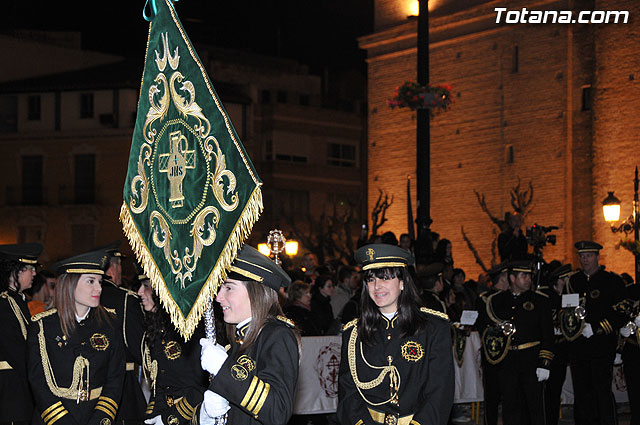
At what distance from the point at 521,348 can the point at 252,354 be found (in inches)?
274

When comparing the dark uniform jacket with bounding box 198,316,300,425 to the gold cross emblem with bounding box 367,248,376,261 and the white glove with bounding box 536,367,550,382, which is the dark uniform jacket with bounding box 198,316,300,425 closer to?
the gold cross emblem with bounding box 367,248,376,261

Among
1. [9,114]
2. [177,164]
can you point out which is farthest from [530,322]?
[9,114]

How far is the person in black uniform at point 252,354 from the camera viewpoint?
203 inches

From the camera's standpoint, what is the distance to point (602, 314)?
13.2 meters

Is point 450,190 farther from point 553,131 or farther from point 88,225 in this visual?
point 88,225

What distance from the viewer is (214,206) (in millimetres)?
5289

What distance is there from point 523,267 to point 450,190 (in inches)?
943

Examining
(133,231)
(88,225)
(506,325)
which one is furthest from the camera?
(88,225)

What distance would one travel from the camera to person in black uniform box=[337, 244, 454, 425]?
6750 millimetres

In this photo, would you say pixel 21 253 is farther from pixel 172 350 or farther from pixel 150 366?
pixel 172 350

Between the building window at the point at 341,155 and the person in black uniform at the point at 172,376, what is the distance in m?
46.6

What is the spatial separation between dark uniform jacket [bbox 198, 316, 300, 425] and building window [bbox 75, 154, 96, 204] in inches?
1795

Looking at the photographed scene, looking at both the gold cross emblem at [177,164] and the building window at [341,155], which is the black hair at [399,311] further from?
the building window at [341,155]

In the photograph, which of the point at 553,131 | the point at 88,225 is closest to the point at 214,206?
the point at 553,131
